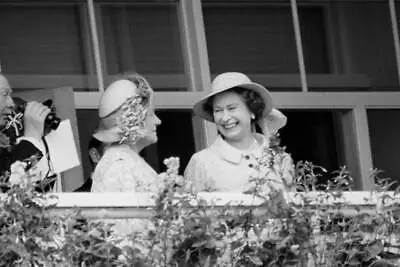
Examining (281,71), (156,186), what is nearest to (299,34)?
(281,71)

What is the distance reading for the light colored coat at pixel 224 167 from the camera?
511 inches

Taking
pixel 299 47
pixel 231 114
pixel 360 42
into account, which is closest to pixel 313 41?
pixel 299 47

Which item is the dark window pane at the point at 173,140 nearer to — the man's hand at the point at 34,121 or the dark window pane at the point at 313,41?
the dark window pane at the point at 313,41

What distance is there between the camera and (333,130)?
598 inches

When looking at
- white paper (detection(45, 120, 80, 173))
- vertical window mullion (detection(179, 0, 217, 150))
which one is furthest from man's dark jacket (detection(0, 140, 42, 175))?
vertical window mullion (detection(179, 0, 217, 150))

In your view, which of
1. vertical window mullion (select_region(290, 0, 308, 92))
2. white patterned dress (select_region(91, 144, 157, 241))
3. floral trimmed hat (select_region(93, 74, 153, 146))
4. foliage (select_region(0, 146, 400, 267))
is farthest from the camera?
vertical window mullion (select_region(290, 0, 308, 92))

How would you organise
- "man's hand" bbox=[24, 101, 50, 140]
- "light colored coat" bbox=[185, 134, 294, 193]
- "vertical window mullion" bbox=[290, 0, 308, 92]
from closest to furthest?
1. "light colored coat" bbox=[185, 134, 294, 193]
2. "man's hand" bbox=[24, 101, 50, 140]
3. "vertical window mullion" bbox=[290, 0, 308, 92]

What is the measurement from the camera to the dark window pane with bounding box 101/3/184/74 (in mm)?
14656

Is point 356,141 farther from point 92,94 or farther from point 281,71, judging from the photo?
point 92,94

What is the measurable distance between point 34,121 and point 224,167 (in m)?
0.91

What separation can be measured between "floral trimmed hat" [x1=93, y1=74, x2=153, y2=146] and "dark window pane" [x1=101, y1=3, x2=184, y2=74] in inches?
65.8

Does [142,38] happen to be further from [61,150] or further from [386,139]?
[61,150]

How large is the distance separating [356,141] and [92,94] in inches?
62.4

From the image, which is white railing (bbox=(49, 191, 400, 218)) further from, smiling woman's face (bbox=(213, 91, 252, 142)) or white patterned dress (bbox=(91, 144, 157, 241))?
smiling woman's face (bbox=(213, 91, 252, 142))
